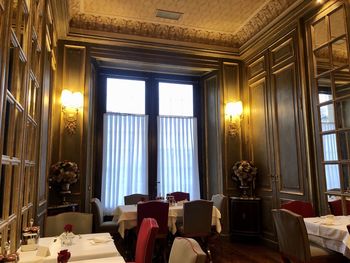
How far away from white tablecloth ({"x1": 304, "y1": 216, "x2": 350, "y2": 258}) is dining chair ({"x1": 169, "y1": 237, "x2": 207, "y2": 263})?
157 centimetres

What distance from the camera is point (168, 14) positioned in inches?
191

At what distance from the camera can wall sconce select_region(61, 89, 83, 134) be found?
468 cm

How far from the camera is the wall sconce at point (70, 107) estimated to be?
4680 mm

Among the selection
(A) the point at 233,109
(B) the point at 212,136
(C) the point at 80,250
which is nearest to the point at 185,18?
(A) the point at 233,109

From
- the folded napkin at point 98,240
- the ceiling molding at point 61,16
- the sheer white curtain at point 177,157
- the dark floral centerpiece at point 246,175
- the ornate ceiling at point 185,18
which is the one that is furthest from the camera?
the sheer white curtain at point 177,157

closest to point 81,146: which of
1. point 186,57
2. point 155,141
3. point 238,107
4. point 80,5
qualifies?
point 155,141

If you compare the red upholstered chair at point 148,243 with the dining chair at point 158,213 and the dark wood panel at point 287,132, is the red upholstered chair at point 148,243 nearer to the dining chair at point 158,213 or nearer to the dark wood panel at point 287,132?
the dining chair at point 158,213

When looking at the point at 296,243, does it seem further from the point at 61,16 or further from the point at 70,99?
the point at 61,16

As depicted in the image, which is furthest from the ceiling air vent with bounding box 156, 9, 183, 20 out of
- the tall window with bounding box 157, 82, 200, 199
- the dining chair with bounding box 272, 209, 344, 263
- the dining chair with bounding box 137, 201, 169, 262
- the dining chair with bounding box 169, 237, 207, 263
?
the dining chair with bounding box 169, 237, 207, 263

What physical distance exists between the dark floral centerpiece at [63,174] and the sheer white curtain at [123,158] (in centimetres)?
122

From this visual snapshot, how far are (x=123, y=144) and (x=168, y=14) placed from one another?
2.45 metres

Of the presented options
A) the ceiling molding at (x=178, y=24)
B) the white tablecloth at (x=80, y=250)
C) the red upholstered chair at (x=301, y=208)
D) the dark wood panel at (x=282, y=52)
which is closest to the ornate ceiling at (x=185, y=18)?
the ceiling molding at (x=178, y=24)

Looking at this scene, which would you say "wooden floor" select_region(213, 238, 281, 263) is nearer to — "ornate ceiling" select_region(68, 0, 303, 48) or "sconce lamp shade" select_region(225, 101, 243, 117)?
"sconce lamp shade" select_region(225, 101, 243, 117)

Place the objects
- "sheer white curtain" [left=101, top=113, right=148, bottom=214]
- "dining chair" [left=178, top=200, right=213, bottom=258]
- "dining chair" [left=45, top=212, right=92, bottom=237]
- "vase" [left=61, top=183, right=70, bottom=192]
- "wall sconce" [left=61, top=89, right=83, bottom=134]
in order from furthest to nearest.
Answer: "sheer white curtain" [left=101, top=113, right=148, bottom=214] < "wall sconce" [left=61, top=89, right=83, bottom=134] < "vase" [left=61, top=183, right=70, bottom=192] < "dining chair" [left=178, top=200, right=213, bottom=258] < "dining chair" [left=45, top=212, right=92, bottom=237]
